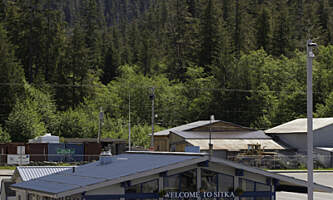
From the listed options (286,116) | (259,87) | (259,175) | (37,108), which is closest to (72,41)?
(37,108)

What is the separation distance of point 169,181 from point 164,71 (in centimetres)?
11766

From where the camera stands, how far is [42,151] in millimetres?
63688

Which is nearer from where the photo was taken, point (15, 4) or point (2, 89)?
point (2, 89)

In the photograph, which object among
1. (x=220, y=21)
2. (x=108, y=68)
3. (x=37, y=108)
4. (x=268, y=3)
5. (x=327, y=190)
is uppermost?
(x=268, y=3)

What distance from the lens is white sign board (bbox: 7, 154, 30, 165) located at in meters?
56.9

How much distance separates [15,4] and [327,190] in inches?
4295

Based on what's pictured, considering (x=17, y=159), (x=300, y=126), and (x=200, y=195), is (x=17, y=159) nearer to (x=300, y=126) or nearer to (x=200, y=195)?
(x=300, y=126)

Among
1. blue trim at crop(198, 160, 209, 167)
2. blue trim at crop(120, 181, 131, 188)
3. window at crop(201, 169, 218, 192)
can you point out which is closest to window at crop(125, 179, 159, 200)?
blue trim at crop(120, 181, 131, 188)

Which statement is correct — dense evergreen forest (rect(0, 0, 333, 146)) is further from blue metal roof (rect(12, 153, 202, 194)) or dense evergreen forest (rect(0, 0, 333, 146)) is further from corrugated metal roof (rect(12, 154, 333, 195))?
corrugated metal roof (rect(12, 154, 333, 195))

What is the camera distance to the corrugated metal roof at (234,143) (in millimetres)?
65688

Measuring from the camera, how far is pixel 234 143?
68.2 m

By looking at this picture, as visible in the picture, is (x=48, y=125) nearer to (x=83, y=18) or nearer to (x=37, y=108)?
(x=37, y=108)

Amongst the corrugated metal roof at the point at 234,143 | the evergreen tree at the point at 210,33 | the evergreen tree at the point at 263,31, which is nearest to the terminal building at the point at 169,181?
the corrugated metal roof at the point at 234,143

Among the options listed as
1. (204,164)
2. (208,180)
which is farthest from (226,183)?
(204,164)
